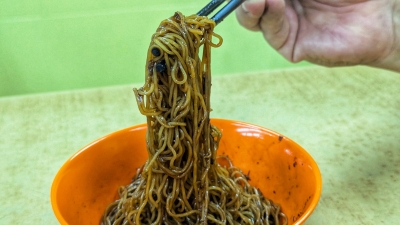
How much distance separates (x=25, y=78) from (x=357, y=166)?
1410 mm

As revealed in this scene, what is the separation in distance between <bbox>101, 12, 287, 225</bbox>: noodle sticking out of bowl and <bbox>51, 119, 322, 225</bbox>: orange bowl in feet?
A: 0.18

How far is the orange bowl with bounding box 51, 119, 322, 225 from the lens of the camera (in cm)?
77

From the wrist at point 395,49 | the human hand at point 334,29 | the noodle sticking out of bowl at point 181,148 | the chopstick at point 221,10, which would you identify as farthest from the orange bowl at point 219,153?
the wrist at point 395,49

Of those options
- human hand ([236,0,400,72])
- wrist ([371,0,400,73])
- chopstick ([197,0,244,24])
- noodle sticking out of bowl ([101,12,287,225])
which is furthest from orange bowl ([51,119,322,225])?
wrist ([371,0,400,73])

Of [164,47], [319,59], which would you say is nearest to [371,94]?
[319,59]

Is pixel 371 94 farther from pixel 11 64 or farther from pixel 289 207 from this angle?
pixel 11 64

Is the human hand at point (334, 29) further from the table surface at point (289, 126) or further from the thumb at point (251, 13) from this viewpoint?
the table surface at point (289, 126)

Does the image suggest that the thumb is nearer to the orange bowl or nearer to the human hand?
the human hand

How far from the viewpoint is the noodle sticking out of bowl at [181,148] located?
70cm

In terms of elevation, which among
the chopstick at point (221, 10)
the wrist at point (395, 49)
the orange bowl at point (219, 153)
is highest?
the chopstick at point (221, 10)

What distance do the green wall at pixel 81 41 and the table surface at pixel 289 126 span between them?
0.23 metres

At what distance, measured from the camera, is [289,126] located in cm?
125

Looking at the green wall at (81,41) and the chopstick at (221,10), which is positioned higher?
the chopstick at (221,10)

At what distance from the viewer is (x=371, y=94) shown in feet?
4.66
